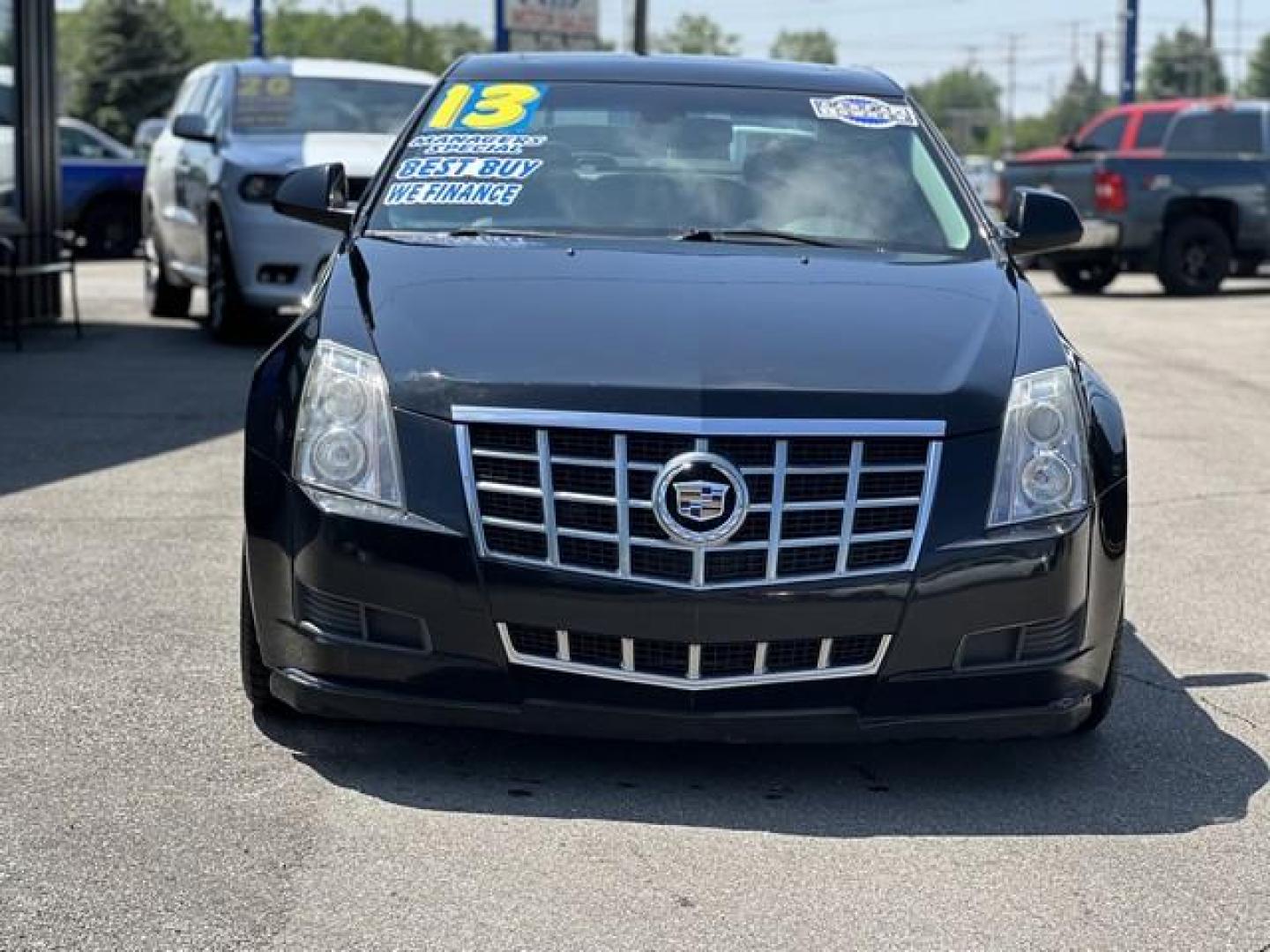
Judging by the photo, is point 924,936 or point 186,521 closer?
point 924,936

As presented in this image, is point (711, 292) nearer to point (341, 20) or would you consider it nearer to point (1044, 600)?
point (1044, 600)

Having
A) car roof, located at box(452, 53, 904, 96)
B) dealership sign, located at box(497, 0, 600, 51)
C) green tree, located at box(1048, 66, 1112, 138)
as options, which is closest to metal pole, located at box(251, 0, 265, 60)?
dealership sign, located at box(497, 0, 600, 51)

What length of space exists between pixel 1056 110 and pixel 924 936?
607 ft

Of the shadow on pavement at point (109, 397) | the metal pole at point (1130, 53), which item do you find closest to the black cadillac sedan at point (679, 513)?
the shadow on pavement at point (109, 397)

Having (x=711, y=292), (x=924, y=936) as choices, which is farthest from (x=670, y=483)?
(x=924, y=936)

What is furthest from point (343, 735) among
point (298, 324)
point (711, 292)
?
point (711, 292)

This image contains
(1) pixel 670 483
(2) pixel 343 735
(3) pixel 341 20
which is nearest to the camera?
(1) pixel 670 483

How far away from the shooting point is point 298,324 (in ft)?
17.6

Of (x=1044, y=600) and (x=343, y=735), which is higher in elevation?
(x=1044, y=600)

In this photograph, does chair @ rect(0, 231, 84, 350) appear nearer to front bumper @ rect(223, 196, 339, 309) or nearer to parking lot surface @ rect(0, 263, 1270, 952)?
front bumper @ rect(223, 196, 339, 309)

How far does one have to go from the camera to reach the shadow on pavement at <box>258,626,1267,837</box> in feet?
15.4

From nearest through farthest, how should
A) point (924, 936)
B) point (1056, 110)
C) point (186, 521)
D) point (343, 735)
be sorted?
1. point (924, 936)
2. point (343, 735)
3. point (186, 521)
4. point (1056, 110)

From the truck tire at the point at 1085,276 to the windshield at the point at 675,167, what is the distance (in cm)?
1784

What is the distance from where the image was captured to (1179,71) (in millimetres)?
161250
